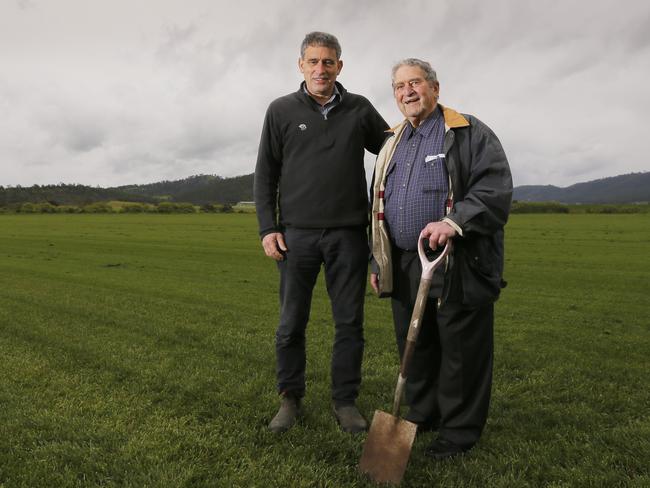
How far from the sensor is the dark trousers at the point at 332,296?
419 cm

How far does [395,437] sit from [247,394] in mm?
1894

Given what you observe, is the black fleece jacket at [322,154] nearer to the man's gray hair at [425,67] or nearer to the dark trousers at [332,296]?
the dark trousers at [332,296]

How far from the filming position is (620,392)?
5023 mm

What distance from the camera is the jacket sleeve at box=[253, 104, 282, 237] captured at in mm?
4320

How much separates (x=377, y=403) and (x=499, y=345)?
2.88m

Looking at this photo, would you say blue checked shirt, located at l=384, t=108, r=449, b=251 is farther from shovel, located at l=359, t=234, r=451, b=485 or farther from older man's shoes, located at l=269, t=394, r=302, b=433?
older man's shoes, located at l=269, t=394, r=302, b=433

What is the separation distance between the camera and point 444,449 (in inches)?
147

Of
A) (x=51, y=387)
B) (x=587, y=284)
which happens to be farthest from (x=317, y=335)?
(x=587, y=284)

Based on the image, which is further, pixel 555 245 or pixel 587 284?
pixel 555 245

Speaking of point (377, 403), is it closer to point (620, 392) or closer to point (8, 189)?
point (620, 392)

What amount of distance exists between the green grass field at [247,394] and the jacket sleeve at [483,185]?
5.29 feet

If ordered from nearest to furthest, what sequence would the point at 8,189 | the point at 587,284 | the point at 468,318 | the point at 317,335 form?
the point at 468,318 < the point at 317,335 < the point at 587,284 < the point at 8,189

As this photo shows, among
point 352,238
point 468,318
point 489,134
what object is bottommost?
point 468,318

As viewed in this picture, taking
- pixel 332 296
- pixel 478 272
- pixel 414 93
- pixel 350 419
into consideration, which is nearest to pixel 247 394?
pixel 350 419
